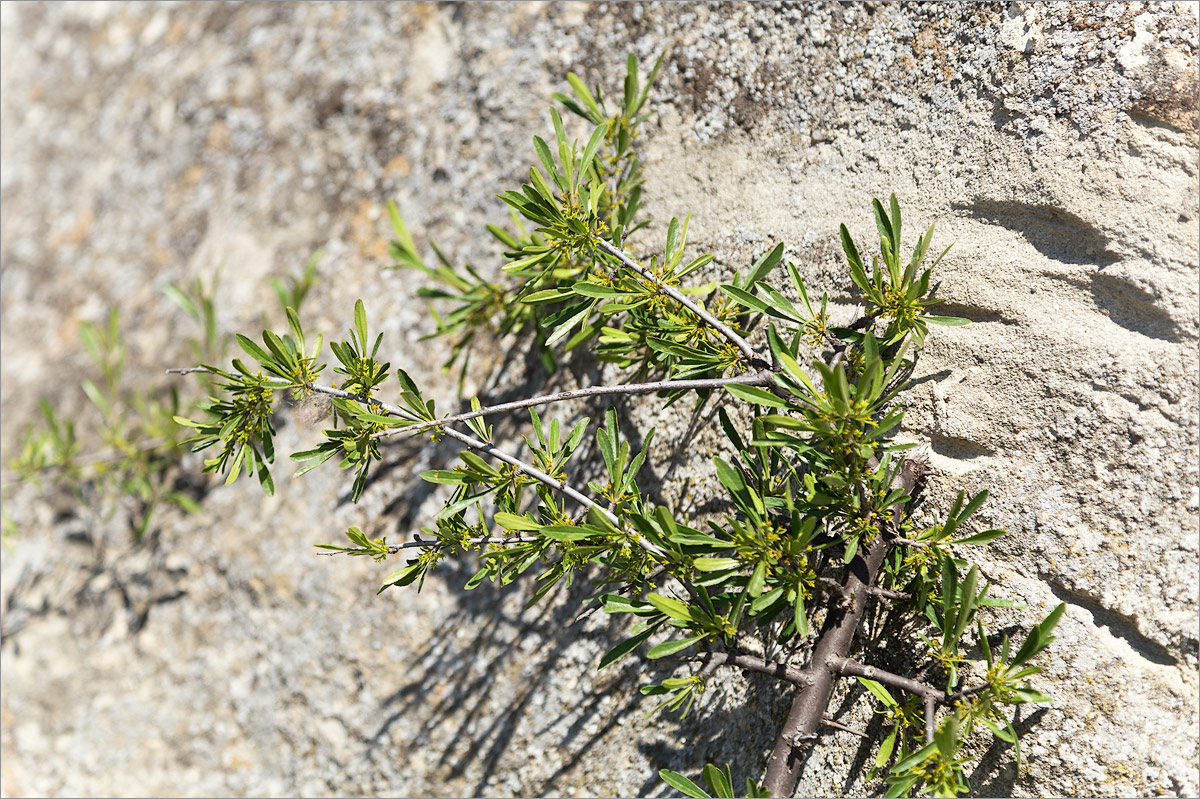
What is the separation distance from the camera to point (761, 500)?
1.26m

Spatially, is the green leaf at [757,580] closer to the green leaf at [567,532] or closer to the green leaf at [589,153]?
the green leaf at [567,532]

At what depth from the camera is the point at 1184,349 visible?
129cm

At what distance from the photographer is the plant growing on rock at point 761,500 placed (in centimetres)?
119

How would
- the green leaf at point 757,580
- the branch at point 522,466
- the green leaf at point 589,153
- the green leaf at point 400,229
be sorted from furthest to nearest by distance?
the green leaf at point 400,229
the green leaf at point 589,153
the branch at point 522,466
the green leaf at point 757,580

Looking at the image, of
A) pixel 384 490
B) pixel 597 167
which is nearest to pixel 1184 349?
pixel 597 167

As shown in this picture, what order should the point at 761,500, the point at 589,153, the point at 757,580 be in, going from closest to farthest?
the point at 757,580
the point at 761,500
the point at 589,153

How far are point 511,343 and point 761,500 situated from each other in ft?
2.87

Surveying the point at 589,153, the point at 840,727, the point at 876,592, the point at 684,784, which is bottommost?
the point at 684,784

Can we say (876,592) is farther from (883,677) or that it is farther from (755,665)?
(755,665)

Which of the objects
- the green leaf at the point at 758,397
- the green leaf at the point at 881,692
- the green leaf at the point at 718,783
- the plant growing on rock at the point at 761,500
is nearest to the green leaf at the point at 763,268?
the plant growing on rock at the point at 761,500

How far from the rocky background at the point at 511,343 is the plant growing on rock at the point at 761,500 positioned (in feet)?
0.47

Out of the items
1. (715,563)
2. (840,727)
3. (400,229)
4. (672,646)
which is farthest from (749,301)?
(400,229)

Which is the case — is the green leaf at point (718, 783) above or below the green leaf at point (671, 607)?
below

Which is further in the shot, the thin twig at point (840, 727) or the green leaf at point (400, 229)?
the green leaf at point (400, 229)
